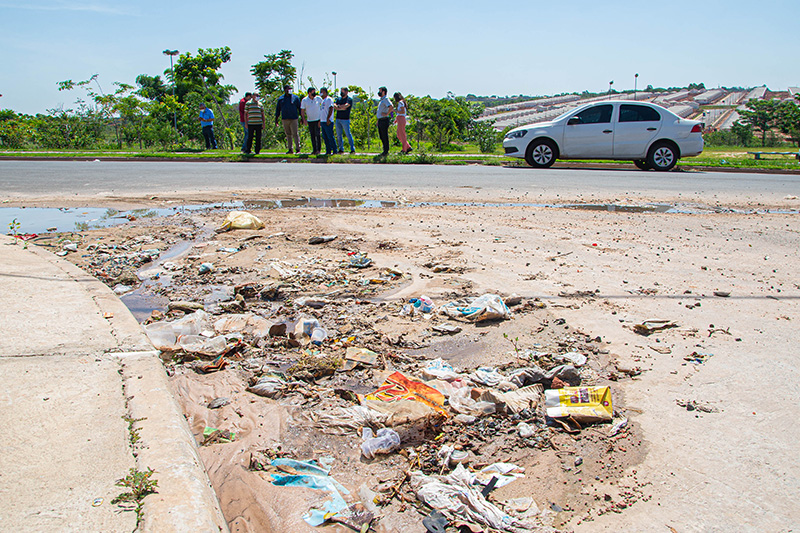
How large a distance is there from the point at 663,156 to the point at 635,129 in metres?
0.97

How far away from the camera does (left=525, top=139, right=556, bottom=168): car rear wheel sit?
14.8 metres

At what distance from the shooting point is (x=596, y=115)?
572 inches

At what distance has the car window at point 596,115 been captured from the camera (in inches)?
570

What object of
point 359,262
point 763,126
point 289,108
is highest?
point 763,126

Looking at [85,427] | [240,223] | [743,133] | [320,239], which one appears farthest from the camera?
[743,133]

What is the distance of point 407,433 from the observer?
2578 mm

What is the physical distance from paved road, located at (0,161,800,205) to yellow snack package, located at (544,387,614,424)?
259 inches

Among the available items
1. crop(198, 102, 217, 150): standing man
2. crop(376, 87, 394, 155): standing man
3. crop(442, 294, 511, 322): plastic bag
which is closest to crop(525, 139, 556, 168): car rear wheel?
crop(376, 87, 394, 155): standing man

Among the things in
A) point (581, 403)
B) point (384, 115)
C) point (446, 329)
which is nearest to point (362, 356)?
point (446, 329)

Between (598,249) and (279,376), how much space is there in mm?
3700

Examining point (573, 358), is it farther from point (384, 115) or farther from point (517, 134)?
point (384, 115)

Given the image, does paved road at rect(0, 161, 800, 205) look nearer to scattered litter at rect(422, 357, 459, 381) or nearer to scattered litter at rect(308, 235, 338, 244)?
scattered litter at rect(308, 235, 338, 244)

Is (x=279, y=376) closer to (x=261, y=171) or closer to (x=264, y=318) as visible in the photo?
(x=264, y=318)

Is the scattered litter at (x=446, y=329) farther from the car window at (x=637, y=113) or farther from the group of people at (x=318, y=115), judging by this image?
the group of people at (x=318, y=115)
